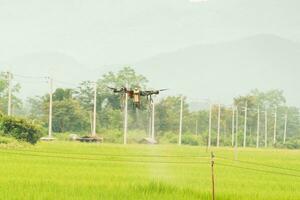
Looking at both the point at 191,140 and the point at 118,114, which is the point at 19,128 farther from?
the point at 191,140

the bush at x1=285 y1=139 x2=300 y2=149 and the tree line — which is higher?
the tree line

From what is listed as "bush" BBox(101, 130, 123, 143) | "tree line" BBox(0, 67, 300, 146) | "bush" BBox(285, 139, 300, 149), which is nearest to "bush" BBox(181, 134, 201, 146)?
"tree line" BBox(0, 67, 300, 146)

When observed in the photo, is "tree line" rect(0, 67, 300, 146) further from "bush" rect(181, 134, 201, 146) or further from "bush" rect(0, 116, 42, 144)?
"bush" rect(0, 116, 42, 144)

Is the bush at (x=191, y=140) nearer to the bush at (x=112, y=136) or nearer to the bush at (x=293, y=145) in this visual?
the bush at (x=112, y=136)

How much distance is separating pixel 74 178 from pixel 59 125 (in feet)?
198

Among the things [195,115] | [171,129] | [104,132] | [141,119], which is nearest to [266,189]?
[141,119]

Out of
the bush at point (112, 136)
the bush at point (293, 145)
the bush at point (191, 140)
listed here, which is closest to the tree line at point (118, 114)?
the bush at point (191, 140)

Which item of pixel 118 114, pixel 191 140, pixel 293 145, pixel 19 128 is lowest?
pixel 293 145

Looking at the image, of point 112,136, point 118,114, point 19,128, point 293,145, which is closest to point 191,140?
point 118,114

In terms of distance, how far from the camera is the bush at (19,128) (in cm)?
4112

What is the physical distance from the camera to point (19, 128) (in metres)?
41.3

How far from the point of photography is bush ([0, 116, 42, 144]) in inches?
1619

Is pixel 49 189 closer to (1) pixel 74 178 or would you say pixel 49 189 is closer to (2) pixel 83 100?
(1) pixel 74 178

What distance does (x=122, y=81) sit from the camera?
97.7m
